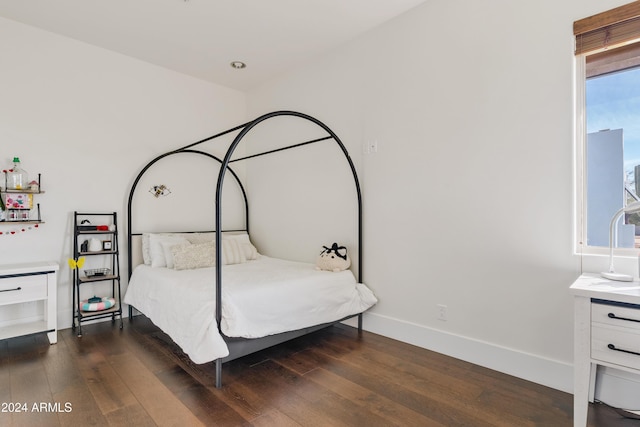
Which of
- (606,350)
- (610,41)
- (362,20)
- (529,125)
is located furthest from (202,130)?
(606,350)

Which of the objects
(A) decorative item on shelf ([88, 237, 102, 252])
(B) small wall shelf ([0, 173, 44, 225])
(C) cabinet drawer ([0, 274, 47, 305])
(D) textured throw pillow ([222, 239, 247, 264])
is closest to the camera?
(C) cabinet drawer ([0, 274, 47, 305])

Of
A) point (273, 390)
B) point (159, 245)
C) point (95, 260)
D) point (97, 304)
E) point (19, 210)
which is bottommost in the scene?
point (273, 390)

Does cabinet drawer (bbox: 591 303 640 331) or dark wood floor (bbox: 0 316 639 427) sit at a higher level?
cabinet drawer (bbox: 591 303 640 331)

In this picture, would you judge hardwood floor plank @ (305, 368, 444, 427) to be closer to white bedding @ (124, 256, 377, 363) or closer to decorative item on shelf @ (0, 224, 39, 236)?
white bedding @ (124, 256, 377, 363)

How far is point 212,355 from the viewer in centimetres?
198

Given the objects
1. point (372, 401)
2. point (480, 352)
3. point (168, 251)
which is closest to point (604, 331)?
point (480, 352)

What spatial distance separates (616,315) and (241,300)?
1904 mm

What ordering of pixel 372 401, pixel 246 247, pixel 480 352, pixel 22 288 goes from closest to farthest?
1. pixel 372 401
2. pixel 480 352
3. pixel 22 288
4. pixel 246 247

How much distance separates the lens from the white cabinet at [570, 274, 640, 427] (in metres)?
1.38

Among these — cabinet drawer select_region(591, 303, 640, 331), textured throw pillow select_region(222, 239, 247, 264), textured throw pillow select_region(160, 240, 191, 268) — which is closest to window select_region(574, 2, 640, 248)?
cabinet drawer select_region(591, 303, 640, 331)

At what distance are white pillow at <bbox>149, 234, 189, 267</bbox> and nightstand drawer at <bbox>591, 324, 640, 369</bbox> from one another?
3.20m

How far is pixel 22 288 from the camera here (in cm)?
256

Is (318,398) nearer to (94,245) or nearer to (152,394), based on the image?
(152,394)

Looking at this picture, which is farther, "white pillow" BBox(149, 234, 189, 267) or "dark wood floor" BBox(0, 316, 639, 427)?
"white pillow" BBox(149, 234, 189, 267)
